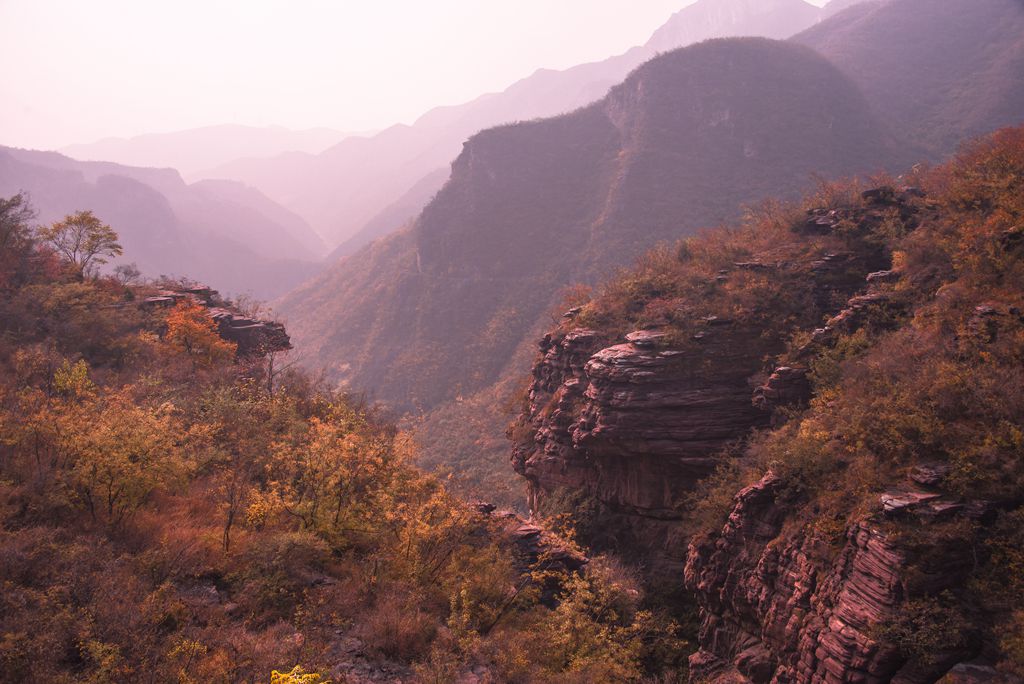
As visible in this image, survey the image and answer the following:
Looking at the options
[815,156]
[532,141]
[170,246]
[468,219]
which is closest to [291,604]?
[815,156]

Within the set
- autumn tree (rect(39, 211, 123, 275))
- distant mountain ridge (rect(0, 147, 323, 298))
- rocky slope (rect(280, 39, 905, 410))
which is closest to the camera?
autumn tree (rect(39, 211, 123, 275))

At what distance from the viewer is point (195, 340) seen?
2497cm

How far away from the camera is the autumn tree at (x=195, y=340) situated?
24.2 meters

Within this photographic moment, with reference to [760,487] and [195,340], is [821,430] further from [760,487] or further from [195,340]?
[195,340]

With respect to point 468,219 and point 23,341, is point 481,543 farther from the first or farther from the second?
point 468,219

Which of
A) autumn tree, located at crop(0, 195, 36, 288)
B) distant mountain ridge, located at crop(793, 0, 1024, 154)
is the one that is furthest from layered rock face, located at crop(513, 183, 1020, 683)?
distant mountain ridge, located at crop(793, 0, 1024, 154)

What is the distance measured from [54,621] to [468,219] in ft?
344

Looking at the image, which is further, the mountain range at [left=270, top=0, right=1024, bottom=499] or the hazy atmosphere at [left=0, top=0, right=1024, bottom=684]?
the mountain range at [left=270, top=0, right=1024, bottom=499]

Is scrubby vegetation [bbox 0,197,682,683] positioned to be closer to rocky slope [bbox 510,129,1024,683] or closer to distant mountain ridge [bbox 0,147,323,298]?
rocky slope [bbox 510,129,1024,683]

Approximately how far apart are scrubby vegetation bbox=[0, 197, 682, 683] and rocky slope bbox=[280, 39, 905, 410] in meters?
59.9

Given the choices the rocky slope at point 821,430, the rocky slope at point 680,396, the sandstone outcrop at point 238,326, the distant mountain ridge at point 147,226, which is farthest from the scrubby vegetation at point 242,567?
the distant mountain ridge at point 147,226

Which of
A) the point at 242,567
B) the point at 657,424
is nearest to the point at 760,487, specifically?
the point at 657,424

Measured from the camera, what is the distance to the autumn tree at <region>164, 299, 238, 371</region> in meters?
24.2

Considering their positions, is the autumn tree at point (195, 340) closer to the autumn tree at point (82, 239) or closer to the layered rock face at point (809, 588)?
the autumn tree at point (82, 239)
